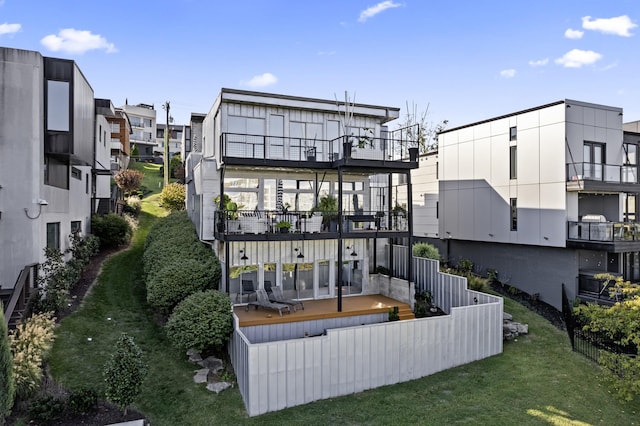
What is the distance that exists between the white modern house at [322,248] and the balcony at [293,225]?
6 centimetres

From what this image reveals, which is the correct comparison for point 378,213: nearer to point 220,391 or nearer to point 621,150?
point 220,391

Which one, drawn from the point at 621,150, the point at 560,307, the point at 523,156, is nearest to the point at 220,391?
the point at 560,307

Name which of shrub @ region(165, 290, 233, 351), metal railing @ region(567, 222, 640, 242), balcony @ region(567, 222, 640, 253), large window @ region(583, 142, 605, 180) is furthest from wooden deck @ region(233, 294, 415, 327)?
large window @ region(583, 142, 605, 180)

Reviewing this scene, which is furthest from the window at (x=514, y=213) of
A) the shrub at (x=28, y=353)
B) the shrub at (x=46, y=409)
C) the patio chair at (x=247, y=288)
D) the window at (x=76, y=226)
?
the window at (x=76, y=226)

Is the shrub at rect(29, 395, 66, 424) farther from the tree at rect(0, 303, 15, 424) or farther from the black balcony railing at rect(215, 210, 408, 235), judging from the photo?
the black balcony railing at rect(215, 210, 408, 235)

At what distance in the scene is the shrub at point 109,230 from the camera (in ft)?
72.7

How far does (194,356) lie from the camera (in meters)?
12.2

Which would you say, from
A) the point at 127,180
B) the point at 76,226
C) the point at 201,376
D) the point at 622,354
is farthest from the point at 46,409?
the point at 127,180

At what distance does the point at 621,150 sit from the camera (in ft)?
65.0

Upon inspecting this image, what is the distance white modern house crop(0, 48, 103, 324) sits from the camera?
12641mm

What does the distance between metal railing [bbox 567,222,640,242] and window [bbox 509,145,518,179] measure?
374 centimetres

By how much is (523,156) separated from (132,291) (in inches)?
760

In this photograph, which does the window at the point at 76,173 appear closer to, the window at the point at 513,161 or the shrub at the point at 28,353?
the shrub at the point at 28,353

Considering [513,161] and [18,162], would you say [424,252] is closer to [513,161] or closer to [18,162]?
[513,161]
